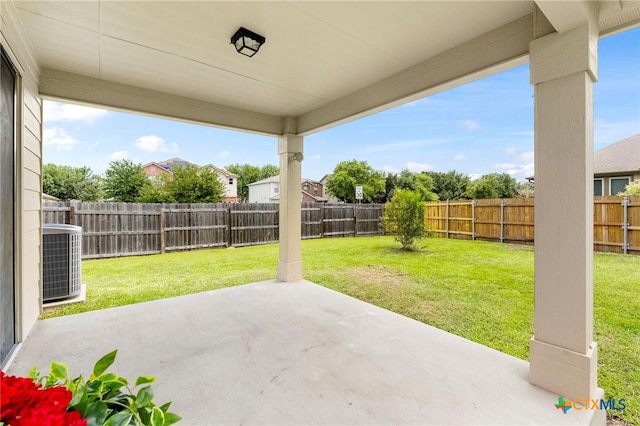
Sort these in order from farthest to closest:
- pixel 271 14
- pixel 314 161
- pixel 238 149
→ pixel 238 149, pixel 314 161, pixel 271 14

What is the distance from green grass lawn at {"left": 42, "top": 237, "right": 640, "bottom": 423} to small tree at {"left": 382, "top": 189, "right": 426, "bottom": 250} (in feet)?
1.66

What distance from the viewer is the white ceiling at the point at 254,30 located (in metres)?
2.04

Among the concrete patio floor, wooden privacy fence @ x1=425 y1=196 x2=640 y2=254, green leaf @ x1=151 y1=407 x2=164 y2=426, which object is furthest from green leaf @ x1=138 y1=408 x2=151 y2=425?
wooden privacy fence @ x1=425 y1=196 x2=640 y2=254

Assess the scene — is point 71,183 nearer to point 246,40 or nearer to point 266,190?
point 266,190

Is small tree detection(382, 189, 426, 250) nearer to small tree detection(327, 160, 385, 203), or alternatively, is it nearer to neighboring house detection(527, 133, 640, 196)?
neighboring house detection(527, 133, 640, 196)

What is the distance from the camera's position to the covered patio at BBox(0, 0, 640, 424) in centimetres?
181

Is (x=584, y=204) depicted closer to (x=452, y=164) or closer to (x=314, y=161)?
(x=452, y=164)

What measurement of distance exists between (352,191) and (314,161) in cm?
806

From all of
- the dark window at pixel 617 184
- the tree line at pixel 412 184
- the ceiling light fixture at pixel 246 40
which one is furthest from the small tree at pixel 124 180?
the dark window at pixel 617 184

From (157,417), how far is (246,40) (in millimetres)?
2445

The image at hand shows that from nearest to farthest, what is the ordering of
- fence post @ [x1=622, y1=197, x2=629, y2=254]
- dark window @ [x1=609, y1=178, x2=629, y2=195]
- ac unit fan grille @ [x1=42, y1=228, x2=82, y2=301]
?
ac unit fan grille @ [x1=42, y1=228, x2=82, y2=301] → fence post @ [x1=622, y1=197, x2=629, y2=254] → dark window @ [x1=609, y1=178, x2=629, y2=195]

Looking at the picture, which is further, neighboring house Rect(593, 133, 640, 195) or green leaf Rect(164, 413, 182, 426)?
neighboring house Rect(593, 133, 640, 195)

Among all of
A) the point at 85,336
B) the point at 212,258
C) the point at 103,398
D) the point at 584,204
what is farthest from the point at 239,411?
the point at 212,258

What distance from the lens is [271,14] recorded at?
210 cm
